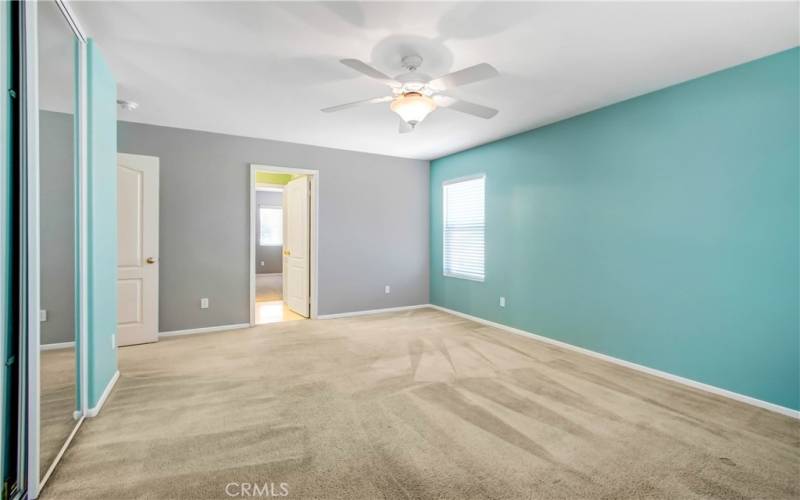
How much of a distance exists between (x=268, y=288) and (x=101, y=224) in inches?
242

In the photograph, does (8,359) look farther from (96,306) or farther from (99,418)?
(99,418)

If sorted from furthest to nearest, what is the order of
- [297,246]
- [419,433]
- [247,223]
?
[297,246], [247,223], [419,433]

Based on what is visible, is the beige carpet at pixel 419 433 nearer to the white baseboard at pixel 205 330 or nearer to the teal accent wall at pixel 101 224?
the teal accent wall at pixel 101 224

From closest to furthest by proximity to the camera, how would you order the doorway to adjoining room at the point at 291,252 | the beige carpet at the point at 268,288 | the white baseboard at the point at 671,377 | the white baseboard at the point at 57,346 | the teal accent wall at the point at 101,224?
the white baseboard at the point at 57,346 < the teal accent wall at the point at 101,224 < the white baseboard at the point at 671,377 < the doorway to adjoining room at the point at 291,252 < the beige carpet at the point at 268,288

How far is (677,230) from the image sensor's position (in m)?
3.16

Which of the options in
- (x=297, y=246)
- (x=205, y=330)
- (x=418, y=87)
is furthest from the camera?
(x=297, y=246)

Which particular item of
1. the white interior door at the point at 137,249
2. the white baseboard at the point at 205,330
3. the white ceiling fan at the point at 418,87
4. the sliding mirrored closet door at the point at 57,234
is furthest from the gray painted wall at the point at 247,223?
the white ceiling fan at the point at 418,87

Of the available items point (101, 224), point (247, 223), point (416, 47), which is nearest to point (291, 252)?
point (247, 223)

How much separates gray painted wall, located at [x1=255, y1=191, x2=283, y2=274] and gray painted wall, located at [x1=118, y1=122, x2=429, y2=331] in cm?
549

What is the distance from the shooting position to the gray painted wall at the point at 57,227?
1822mm

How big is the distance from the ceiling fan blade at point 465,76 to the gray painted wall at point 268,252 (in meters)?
8.88

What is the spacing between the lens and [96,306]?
2451mm

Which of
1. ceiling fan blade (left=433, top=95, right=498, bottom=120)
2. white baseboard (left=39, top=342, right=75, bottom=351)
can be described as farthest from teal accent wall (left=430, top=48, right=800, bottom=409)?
white baseboard (left=39, top=342, right=75, bottom=351)

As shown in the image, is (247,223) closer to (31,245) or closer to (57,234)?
(57,234)
